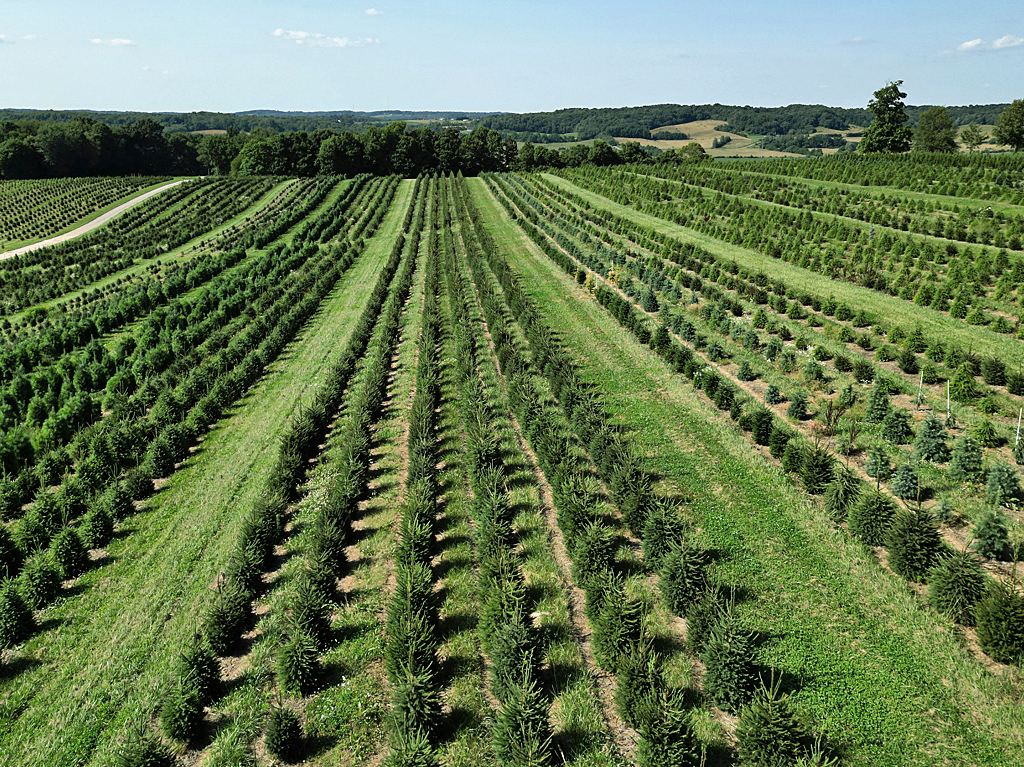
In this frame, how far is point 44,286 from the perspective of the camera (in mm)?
49344

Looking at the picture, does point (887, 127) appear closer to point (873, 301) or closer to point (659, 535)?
point (873, 301)

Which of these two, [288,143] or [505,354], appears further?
[288,143]

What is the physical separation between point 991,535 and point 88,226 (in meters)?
94.0

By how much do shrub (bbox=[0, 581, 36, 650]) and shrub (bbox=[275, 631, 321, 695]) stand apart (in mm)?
6464

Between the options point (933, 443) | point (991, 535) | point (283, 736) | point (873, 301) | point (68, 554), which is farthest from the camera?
point (873, 301)

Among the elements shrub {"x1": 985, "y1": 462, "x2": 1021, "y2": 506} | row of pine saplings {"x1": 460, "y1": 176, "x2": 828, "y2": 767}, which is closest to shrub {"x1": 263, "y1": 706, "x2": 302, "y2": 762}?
row of pine saplings {"x1": 460, "y1": 176, "x2": 828, "y2": 767}

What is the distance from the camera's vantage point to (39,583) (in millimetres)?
13164

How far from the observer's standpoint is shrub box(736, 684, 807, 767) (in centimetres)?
771

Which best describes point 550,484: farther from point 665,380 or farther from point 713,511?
point 665,380

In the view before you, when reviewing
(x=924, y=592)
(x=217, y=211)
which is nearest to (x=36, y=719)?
(x=924, y=592)

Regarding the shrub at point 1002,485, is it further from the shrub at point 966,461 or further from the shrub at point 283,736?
the shrub at point 283,736

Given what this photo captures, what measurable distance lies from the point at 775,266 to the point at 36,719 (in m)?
38.5

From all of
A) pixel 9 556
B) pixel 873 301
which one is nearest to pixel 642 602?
pixel 9 556

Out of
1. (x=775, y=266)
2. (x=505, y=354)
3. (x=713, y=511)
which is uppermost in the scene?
(x=775, y=266)
